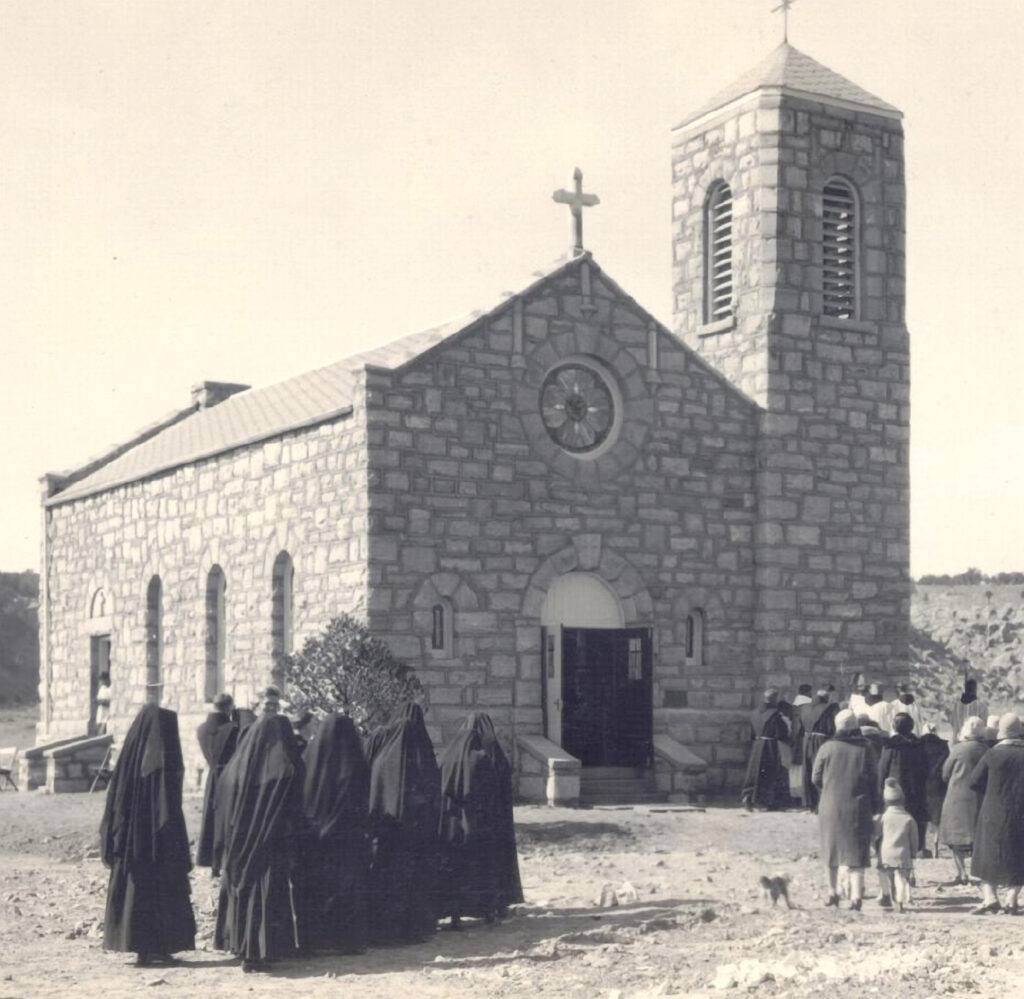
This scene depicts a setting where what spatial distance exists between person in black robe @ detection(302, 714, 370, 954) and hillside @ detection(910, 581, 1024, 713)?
131 ft

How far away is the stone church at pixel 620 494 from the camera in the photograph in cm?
2119

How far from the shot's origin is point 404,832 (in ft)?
41.8

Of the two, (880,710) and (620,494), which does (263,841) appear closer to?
(880,710)

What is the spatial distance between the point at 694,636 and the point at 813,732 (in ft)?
8.45

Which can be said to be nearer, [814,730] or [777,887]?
[777,887]

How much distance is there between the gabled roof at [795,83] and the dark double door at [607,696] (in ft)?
24.8

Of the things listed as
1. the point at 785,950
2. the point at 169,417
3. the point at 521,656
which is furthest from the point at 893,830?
the point at 169,417

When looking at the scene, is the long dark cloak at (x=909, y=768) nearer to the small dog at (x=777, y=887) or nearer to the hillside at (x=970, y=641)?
Result: the small dog at (x=777, y=887)

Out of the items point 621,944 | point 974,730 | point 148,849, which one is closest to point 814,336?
point 974,730

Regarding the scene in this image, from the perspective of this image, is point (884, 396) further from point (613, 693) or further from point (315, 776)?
point (315, 776)

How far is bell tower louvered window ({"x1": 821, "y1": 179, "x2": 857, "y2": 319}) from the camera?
80.9 ft

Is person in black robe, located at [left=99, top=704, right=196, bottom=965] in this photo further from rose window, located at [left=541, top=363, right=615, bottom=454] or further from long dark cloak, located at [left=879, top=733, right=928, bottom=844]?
rose window, located at [left=541, top=363, right=615, bottom=454]

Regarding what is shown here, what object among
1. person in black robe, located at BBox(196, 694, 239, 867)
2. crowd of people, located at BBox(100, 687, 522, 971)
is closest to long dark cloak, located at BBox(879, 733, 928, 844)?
crowd of people, located at BBox(100, 687, 522, 971)

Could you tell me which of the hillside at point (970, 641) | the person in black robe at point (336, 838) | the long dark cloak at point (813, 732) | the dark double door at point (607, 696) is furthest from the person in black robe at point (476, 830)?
the hillside at point (970, 641)
